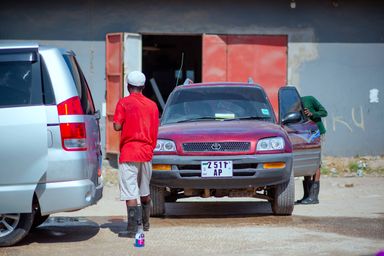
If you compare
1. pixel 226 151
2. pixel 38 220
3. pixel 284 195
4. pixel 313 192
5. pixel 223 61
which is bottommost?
pixel 313 192

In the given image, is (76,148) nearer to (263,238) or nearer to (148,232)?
(148,232)

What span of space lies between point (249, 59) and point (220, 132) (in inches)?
294

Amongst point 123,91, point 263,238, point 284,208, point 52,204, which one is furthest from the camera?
point 123,91

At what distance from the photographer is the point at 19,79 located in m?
7.80

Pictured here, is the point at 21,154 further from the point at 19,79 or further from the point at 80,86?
the point at 80,86

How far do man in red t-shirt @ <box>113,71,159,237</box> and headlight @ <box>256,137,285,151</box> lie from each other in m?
1.54

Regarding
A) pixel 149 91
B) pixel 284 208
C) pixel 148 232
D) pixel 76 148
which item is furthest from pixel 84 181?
pixel 149 91

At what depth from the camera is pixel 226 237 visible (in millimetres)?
8305

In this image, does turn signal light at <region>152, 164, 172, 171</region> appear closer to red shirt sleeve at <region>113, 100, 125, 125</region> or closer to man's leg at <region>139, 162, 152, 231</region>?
man's leg at <region>139, 162, 152, 231</region>

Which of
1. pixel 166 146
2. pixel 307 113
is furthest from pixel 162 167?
pixel 307 113

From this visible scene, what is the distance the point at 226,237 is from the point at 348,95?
30.6 ft

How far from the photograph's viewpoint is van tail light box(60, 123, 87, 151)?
25.0 ft

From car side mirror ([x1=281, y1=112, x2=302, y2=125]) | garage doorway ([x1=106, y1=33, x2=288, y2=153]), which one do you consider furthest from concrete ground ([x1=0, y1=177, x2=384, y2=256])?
garage doorway ([x1=106, y1=33, x2=288, y2=153])

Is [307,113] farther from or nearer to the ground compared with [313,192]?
farther from the ground
